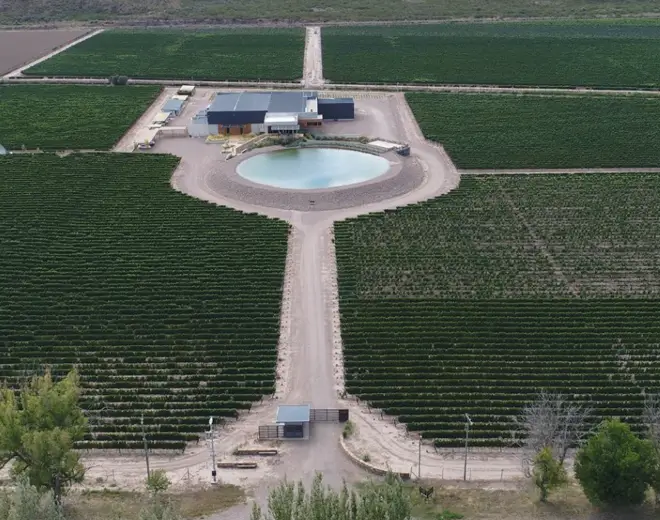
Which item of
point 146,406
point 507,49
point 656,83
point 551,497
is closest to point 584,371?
point 551,497

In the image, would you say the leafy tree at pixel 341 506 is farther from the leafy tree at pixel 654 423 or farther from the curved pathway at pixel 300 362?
the leafy tree at pixel 654 423

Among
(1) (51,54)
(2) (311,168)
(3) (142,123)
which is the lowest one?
(2) (311,168)

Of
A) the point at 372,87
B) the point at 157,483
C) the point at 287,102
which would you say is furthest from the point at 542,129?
the point at 157,483

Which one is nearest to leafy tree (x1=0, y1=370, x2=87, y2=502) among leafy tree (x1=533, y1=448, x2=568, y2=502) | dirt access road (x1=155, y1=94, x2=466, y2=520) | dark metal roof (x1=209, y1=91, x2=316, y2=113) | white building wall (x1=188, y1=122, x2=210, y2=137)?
dirt access road (x1=155, y1=94, x2=466, y2=520)

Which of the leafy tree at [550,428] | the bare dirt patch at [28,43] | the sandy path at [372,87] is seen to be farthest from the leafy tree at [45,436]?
the bare dirt patch at [28,43]

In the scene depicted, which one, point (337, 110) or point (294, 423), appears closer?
point (294, 423)

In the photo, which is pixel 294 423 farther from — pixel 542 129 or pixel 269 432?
pixel 542 129
